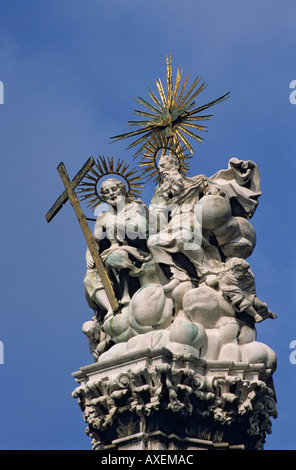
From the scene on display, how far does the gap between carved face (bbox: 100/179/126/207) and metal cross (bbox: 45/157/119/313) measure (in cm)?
67

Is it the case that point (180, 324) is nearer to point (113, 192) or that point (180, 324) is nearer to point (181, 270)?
point (181, 270)

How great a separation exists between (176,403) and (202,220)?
494 centimetres

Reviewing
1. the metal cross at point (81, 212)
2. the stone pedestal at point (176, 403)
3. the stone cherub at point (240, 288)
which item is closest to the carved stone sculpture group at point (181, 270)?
the stone cherub at point (240, 288)

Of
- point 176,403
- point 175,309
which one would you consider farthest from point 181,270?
point 176,403

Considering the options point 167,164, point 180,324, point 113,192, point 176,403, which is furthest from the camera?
point 113,192

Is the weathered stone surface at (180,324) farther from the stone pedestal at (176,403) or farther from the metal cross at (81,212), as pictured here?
the metal cross at (81,212)

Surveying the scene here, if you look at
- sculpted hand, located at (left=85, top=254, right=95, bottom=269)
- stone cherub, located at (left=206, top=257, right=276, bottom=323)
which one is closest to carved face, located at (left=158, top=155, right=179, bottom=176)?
sculpted hand, located at (left=85, top=254, right=95, bottom=269)

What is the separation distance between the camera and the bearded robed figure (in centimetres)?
4366

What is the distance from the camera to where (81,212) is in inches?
1786

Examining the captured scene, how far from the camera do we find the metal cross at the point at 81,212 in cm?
4434

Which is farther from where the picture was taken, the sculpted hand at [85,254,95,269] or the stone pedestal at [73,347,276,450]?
the sculpted hand at [85,254,95,269]

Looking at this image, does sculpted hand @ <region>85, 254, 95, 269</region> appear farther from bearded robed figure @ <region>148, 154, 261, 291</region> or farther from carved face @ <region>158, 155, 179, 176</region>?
carved face @ <region>158, 155, 179, 176</region>

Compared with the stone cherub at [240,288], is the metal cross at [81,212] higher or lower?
higher

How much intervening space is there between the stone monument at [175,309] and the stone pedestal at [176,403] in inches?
0.9
